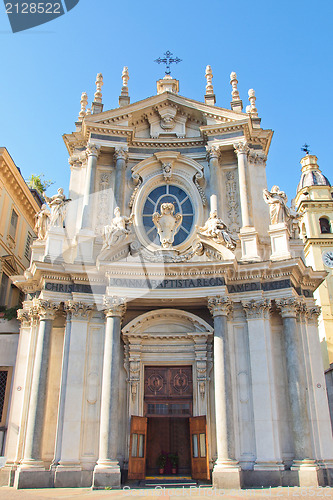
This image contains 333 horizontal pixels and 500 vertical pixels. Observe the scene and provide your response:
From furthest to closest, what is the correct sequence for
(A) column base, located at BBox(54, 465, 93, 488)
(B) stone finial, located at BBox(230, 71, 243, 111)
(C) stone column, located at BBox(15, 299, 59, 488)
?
(B) stone finial, located at BBox(230, 71, 243, 111) → (A) column base, located at BBox(54, 465, 93, 488) → (C) stone column, located at BBox(15, 299, 59, 488)

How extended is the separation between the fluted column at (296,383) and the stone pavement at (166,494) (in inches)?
53.6

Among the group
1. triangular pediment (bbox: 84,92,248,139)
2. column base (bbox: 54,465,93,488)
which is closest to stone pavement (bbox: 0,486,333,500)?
column base (bbox: 54,465,93,488)

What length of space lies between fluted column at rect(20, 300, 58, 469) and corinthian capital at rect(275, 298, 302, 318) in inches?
312

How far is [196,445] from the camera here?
54.1 feet

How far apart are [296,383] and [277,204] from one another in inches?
263

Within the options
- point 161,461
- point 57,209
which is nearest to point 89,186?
point 57,209

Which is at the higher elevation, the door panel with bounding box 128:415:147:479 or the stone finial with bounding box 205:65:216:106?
the stone finial with bounding box 205:65:216:106

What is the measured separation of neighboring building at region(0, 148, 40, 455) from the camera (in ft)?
62.9

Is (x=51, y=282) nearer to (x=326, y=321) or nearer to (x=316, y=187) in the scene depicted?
(x=326, y=321)

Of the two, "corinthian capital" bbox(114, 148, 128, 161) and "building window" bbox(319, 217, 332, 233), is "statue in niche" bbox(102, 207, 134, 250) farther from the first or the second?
"building window" bbox(319, 217, 332, 233)

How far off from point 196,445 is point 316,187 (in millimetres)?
31018

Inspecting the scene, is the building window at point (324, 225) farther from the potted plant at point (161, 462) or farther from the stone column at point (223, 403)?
the potted plant at point (161, 462)

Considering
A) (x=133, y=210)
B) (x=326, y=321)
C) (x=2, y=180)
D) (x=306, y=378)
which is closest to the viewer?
(x=306, y=378)

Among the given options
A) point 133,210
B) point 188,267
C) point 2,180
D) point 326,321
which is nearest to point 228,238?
point 188,267
